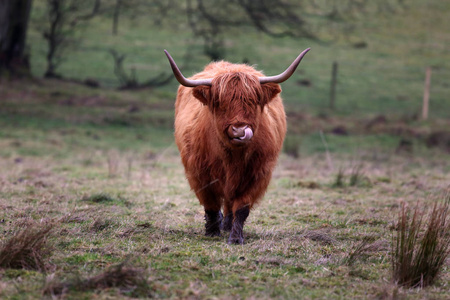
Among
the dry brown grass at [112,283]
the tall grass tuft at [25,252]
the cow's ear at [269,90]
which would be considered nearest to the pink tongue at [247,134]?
the cow's ear at [269,90]

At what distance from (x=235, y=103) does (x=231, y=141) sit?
12.2 inches

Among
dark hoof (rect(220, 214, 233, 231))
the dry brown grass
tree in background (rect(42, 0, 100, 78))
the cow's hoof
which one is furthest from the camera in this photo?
tree in background (rect(42, 0, 100, 78))

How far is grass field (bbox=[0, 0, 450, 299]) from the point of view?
3506 mm

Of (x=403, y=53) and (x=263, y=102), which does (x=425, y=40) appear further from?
(x=263, y=102)

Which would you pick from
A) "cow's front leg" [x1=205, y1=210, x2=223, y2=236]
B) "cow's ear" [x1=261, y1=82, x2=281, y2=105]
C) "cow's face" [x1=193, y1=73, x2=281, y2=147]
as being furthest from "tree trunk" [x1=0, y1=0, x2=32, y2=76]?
"cow's ear" [x1=261, y1=82, x2=281, y2=105]

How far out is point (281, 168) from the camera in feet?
33.0

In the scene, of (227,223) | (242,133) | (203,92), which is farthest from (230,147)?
(227,223)

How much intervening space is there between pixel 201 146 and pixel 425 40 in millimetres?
25772

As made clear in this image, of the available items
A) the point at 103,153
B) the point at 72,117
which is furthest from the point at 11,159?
the point at 72,117

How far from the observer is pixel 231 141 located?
4.52 meters

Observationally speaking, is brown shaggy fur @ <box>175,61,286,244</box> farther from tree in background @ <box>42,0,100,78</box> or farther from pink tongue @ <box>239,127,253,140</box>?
tree in background @ <box>42,0,100,78</box>

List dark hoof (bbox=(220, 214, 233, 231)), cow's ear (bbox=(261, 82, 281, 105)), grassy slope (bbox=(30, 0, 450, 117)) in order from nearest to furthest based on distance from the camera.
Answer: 1. cow's ear (bbox=(261, 82, 281, 105))
2. dark hoof (bbox=(220, 214, 233, 231))
3. grassy slope (bbox=(30, 0, 450, 117))

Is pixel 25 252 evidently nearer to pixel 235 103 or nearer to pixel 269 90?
pixel 235 103

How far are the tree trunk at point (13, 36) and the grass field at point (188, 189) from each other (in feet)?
2.05
